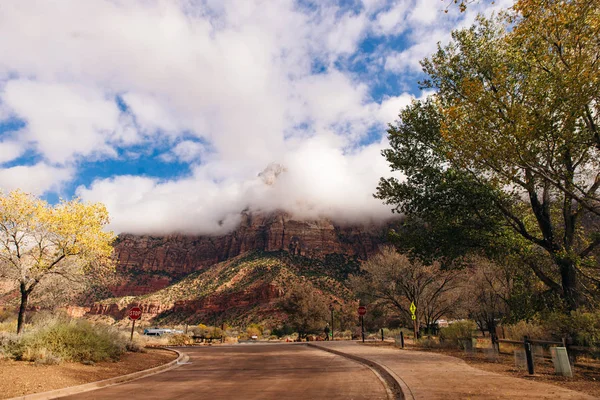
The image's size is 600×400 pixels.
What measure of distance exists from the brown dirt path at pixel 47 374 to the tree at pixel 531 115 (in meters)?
13.6

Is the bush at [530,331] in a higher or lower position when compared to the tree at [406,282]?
lower

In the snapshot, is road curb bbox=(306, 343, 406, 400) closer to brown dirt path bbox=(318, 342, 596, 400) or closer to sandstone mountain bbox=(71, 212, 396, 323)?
brown dirt path bbox=(318, 342, 596, 400)

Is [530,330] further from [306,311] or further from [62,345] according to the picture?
[306,311]

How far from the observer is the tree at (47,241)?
18.6 m

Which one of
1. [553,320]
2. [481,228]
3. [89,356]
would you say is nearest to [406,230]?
[481,228]

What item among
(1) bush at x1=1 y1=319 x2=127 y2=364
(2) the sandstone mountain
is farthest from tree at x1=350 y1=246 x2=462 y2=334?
(1) bush at x1=1 y1=319 x2=127 y2=364

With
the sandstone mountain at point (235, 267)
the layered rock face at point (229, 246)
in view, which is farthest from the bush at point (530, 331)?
the layered rock face at point (229, 246)

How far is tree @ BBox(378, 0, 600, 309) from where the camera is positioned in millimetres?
9672

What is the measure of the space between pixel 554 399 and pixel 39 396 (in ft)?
36.3

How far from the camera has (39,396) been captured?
8.57 meters

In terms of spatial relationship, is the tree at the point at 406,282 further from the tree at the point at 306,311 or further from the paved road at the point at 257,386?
the paved road at the point at 257,386

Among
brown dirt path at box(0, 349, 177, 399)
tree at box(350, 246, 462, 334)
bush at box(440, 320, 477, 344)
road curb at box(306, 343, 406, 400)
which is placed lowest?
brown dirt path at box(0, 349, 177, 399)

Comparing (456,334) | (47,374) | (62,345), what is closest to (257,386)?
(47,374)

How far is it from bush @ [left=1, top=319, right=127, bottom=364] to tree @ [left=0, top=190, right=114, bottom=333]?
4.41m
